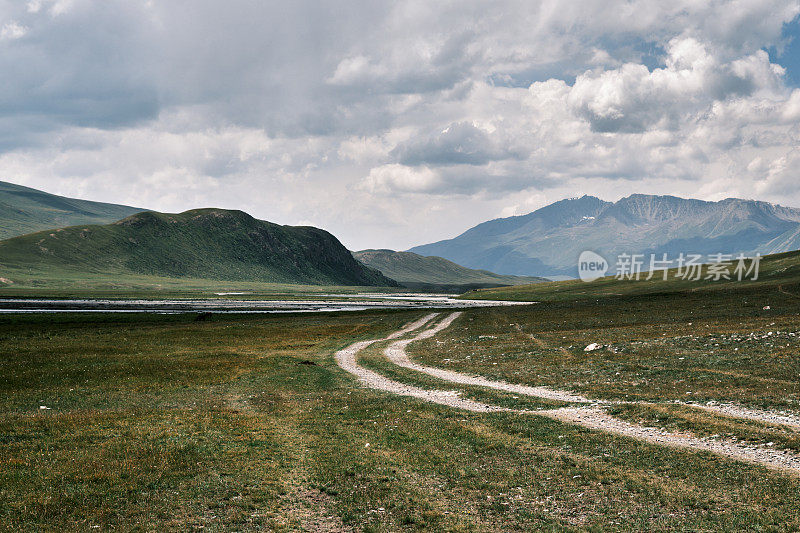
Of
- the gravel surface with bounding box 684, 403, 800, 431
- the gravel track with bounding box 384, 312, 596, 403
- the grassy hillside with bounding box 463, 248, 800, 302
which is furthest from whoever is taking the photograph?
the grassy hillside with bounding box 463, 248, 800, 302

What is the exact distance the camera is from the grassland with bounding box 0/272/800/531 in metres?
13.5

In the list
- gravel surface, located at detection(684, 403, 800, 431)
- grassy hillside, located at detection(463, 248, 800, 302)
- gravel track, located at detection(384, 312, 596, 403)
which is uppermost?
grassy hillside, located at detection(463, 248, 800, 302)

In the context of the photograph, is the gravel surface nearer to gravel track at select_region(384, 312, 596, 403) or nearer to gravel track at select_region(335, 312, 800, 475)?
gravel track at select_region(335, 312, 800, 475)

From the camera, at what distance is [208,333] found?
261 ft

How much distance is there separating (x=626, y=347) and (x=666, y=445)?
31.0 meters

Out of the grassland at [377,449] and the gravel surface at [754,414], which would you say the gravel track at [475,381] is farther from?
the gravel surface at [754,414]

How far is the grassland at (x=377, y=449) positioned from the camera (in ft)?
44.3

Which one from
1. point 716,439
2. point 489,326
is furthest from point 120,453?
point 489,326

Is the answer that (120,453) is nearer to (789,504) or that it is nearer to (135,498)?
(135,498)

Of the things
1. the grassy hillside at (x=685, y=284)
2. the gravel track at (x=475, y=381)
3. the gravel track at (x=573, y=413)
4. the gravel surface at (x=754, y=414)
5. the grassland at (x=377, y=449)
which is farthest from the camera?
the grassy hillside at (x=685, y=284)

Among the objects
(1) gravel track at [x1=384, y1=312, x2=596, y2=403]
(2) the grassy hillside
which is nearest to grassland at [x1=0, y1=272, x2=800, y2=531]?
(1) gravel track at [x1=384, y1=312, x2=596, y2=403]

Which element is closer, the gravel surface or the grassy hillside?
the gravel surface

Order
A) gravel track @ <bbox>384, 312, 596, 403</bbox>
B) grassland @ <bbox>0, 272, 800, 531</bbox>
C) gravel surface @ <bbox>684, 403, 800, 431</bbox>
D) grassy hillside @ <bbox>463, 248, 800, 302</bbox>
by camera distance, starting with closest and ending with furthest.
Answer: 1. grassland @ <bbox>0, 272, 800, 531</bbox>
2. gravel surface @ <bbox>684, 403, 800, 431</bbox>
3. gravel track @ <bbox>384, 312, 596, 403</bbox>
4. grassy hillside @ <bbox>463, 248, 800, 302</bbox>

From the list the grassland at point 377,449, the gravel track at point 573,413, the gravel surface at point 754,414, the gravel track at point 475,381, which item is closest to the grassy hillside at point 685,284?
the grassland at point 377,449
